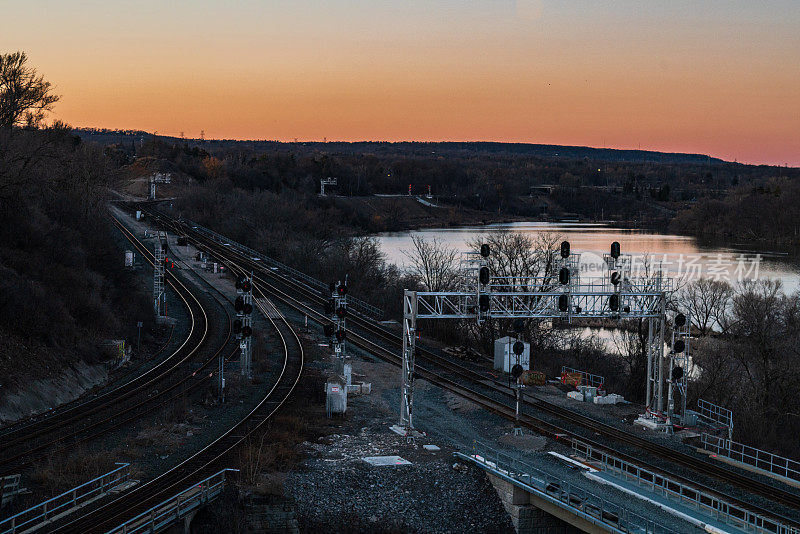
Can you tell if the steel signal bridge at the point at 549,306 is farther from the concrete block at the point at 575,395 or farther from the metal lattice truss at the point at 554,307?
the concrete block at the point at 575,395

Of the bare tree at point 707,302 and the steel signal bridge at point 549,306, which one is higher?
the steel signal bridge at point 549,306

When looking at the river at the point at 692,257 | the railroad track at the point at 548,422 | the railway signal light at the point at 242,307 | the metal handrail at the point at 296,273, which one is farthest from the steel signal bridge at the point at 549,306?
the river at the point at 692,257

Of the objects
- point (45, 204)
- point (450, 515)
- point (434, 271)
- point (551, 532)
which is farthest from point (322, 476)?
point (434, 271)

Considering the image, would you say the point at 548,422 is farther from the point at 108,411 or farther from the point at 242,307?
the point at 108,411

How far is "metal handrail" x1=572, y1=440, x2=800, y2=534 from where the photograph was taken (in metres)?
15.6

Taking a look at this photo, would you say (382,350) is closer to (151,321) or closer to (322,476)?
(151,321)

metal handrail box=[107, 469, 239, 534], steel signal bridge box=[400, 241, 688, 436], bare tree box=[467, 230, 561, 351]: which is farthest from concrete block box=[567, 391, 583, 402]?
bare tree box=[467, 230, 561, 351]

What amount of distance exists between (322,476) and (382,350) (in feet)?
55.5

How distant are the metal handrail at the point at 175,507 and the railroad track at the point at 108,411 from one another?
14.3 ft

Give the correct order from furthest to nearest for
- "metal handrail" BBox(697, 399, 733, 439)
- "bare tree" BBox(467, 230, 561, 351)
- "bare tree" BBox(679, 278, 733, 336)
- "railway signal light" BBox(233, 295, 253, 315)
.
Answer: "bare tree" BBox(679, 278, 733, 336) → "bare tree" BBox(467, 230, 561, 351) → "railway signal light" BBox(233, 295, 253, 315) → "metal handrail" BBox(697, 399, 733, 439)

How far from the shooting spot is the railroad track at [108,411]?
1925 centimetres

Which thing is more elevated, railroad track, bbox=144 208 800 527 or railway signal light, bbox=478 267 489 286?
railway signal light, bbox=478 267 489 286

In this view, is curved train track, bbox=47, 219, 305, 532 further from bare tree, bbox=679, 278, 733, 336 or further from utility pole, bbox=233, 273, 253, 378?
bare tree, bbox=679, 278, 733, 336

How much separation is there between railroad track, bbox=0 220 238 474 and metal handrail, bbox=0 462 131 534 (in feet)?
6.93
